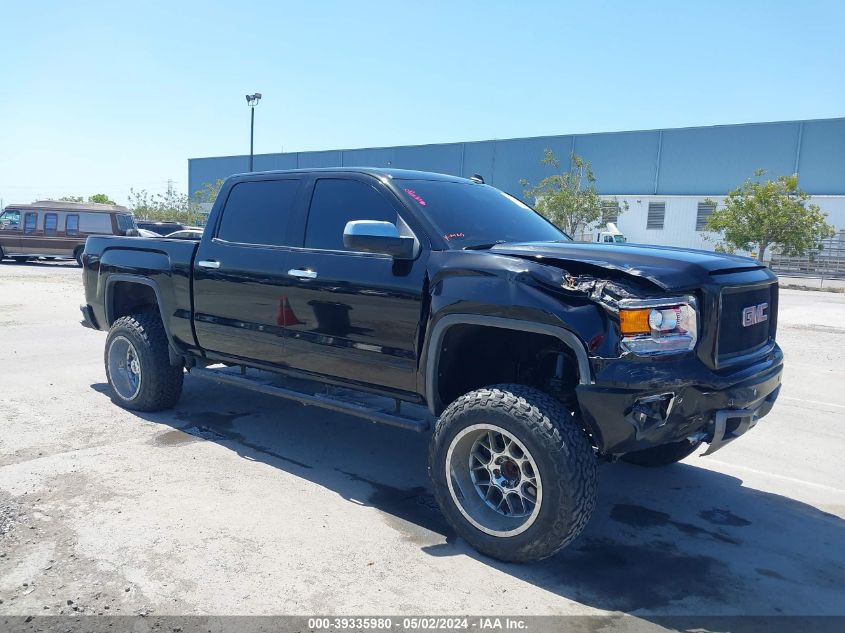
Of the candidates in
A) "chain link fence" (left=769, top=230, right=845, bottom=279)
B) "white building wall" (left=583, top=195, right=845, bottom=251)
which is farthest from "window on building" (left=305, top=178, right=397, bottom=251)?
"white building wall" (left=583, top=195, right=845, bottom=251)

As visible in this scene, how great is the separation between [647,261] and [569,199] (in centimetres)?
3343

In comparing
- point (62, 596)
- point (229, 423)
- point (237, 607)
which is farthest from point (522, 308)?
point (229, 423)

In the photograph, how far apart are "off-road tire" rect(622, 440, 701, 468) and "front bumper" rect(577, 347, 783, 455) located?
3.59ft

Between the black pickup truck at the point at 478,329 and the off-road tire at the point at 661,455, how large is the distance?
→ 2cm

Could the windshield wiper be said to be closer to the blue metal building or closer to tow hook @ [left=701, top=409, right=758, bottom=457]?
tow hook @ [left=701, top=409, right=758, bottom=457]

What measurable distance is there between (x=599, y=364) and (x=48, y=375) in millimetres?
6241

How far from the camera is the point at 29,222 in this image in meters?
24.1

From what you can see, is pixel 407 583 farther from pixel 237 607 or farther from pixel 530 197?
pixel 530 197

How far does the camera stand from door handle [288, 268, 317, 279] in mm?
4562

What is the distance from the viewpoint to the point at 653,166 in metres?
40.0

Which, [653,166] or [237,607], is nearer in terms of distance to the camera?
[237,607]

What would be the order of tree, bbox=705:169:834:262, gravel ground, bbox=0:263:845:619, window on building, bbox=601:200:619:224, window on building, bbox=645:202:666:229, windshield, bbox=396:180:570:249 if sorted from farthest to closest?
window on building, bbox=645:202:666:229 < window on building, bbox=601:200:619:224 < tree, bbox=705:169:834:262 < windshield, bbox=396:180:570:249 < gravel ground, bbox=0:263:845:619

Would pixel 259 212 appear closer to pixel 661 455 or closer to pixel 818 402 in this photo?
pixel 661 455

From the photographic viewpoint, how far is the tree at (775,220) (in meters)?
28.5
